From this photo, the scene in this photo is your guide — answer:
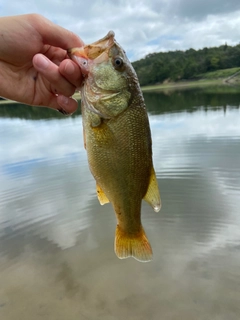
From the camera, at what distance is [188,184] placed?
865 centimetres

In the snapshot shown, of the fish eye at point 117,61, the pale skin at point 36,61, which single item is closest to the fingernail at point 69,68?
the pale skin at point 36,61

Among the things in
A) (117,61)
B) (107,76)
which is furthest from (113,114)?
(117,61)

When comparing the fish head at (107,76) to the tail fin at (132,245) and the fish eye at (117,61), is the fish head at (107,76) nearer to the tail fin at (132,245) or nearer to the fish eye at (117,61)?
the fish eye at (117,61)

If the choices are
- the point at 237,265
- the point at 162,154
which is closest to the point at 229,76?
the point at 162,154

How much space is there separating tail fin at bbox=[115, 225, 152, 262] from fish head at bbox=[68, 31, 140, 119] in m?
1.13

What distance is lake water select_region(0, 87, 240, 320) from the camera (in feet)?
15.1

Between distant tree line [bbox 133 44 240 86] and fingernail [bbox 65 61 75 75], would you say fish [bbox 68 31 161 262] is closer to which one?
fingernail [bbox 65 61 75 75]

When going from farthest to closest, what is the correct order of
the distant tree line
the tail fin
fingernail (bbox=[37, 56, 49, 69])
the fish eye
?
the distant tree line < the tail fin < fingernail (bbox=[37, 56, 49, 69]) < the fish eye

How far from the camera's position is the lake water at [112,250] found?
15.1 feet

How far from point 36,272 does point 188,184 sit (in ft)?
15.9

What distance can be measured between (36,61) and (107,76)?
61cm

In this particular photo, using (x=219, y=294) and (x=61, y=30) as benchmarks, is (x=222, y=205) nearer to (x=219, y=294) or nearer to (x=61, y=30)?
(x=219, y=294)

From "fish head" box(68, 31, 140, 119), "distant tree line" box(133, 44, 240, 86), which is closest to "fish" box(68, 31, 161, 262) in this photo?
"fish head" box(68, 31, 140, 119)

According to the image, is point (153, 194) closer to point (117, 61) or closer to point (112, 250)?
point (117, 61)
